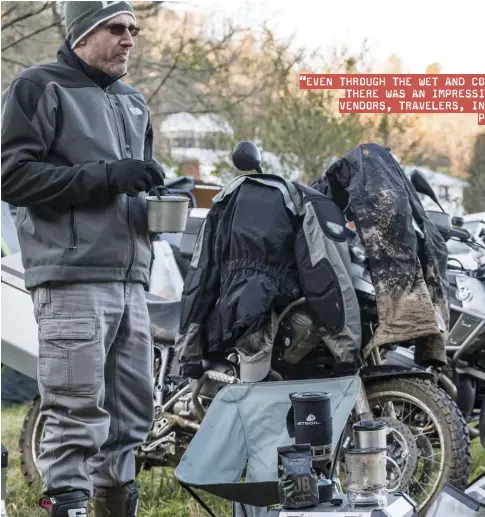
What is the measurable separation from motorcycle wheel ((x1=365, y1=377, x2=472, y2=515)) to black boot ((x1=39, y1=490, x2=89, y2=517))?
4.34 ft

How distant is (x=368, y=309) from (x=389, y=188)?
17.1 inches

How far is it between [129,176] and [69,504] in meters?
0.88

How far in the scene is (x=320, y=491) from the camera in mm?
2791

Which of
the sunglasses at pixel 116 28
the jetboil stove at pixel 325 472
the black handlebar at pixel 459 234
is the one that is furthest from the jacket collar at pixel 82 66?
the black handlebar at pixel 459 234

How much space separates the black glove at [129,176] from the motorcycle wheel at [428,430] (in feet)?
4.73

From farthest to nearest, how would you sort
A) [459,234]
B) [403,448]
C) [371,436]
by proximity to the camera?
[459,234], [403,448], [371,436]

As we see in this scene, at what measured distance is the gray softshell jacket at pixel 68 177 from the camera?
304 cm

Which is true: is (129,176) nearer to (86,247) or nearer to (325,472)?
(86,247)

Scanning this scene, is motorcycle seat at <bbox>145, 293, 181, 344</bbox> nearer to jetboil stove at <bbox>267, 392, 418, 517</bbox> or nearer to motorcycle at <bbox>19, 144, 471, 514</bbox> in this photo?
motorcycle at <bbox>19, 144, 471, 514</bbox>

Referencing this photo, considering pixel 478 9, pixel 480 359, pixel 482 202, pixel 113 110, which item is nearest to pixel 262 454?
pixel 113 110

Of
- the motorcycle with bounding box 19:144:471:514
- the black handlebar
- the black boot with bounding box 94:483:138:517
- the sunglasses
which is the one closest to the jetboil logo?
the black boot with bounding box 94:483:138:517

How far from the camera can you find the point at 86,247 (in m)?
3.09

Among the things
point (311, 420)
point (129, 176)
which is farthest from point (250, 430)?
point (129, 176)

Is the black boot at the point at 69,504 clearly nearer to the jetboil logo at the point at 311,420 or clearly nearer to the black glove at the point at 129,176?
the jetboil logo at the point at 311,420
